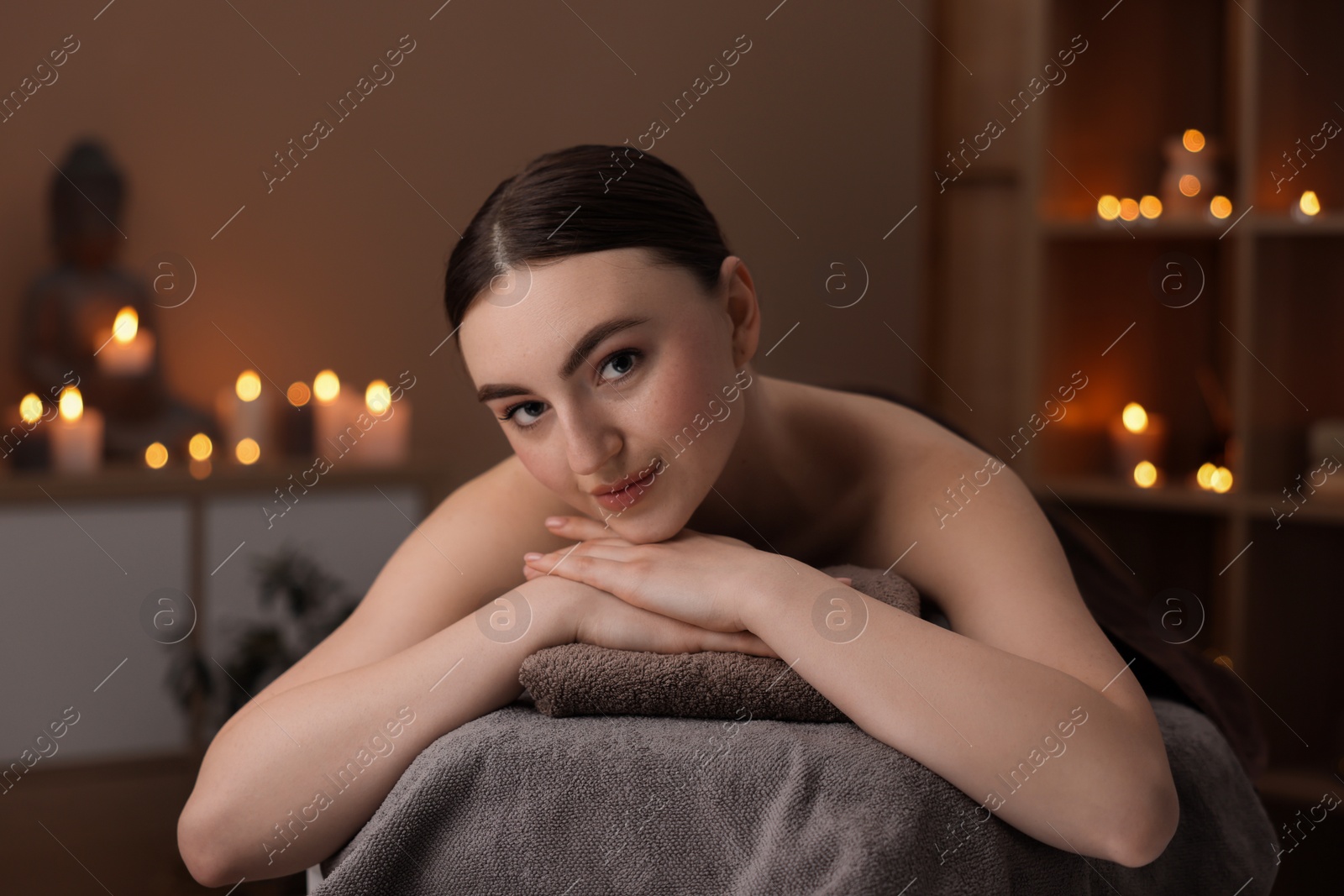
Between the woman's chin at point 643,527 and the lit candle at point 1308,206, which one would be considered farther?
the lit candle at point 1308,206

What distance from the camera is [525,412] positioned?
0.70 metres

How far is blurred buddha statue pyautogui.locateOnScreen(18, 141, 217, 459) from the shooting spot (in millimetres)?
1690

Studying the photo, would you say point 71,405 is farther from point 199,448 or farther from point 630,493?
point 630,493

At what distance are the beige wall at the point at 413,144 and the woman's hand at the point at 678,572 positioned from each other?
1.35 meters

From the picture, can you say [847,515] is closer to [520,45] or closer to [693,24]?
[520,45]

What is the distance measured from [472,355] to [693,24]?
1661mm

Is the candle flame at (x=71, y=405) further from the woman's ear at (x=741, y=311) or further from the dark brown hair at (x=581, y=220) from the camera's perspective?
the woman's ear at (x=741, y=311)

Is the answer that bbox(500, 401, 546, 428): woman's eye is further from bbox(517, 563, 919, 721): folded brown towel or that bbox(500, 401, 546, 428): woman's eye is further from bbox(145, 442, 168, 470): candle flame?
bbox(145, 442, 168, 470): candle flame

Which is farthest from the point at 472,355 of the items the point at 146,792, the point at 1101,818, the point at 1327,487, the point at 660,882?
the point at 1327,487

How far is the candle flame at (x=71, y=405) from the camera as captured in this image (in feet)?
5.53

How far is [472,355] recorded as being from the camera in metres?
0.70

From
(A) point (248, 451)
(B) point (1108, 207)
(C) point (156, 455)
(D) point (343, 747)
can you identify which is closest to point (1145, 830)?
(D) point (343, 747)

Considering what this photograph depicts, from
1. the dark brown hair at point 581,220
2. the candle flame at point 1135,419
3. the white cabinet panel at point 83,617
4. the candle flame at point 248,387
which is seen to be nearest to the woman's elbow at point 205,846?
the dark brown hair at point 581,220

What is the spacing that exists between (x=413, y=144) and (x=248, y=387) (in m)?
0.53
